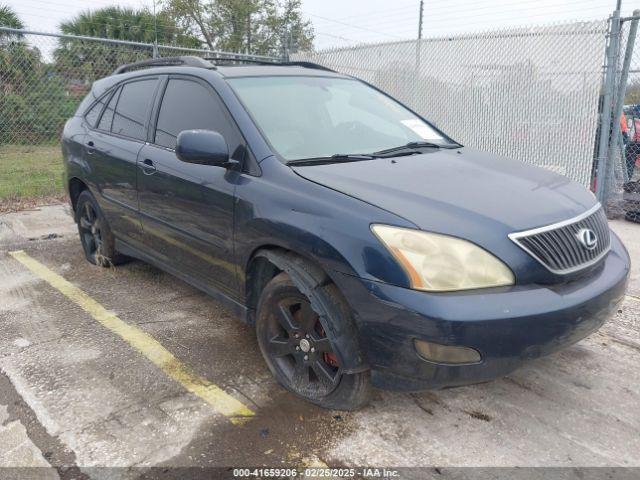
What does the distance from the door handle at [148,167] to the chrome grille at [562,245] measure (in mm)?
2318

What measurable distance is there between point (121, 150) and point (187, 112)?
0.80m

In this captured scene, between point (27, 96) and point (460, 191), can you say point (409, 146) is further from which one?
point (27, 96)

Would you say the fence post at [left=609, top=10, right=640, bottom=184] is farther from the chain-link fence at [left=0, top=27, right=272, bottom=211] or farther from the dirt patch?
the chain-link fence at [left=0, top=27, right=272, bottom=211]

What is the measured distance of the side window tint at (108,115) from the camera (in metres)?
4.41

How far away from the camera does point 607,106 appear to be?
658cm

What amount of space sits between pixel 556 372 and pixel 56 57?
10.4 meters

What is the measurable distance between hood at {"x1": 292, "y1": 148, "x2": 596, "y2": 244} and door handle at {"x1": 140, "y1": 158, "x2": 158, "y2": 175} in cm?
125

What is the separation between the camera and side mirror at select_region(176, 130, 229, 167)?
2.87 m

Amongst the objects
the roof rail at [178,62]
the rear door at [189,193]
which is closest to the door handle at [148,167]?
the rear door at [189,193]

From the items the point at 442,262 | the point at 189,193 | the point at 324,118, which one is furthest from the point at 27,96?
the point at 442,262

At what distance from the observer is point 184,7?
21.4 metres

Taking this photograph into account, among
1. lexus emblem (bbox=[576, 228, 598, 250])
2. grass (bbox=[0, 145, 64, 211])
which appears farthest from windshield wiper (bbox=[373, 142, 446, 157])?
grass (bbox=[0, 145, 64, 211])

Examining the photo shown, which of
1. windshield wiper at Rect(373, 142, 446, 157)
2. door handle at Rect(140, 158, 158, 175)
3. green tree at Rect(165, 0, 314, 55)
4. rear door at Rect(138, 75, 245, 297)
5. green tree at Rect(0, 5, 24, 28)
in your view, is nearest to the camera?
rear door at Rect(138, 75, 245, 297)

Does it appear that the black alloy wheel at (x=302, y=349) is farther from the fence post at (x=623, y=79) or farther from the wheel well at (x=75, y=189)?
the fence post at (x=623, y=79)
